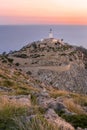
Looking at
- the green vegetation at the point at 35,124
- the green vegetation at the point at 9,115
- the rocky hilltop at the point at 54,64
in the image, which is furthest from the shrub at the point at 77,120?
the rocky hilltop at the point at 54,64

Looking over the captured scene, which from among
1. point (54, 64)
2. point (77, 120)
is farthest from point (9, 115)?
point (54, 64)

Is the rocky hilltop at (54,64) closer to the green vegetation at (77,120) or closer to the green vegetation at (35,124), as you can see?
the green vegetation at (77,120)

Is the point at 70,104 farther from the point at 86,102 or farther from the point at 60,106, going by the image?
the point at 86,102

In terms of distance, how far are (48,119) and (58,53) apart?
69554 mm

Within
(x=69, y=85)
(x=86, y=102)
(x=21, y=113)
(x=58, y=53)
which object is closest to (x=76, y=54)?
(x=58, y=53)

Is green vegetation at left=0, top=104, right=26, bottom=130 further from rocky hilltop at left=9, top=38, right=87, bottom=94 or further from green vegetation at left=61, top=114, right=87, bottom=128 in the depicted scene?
rocky hilltop at left=9, top=38, right=87, bottom=94

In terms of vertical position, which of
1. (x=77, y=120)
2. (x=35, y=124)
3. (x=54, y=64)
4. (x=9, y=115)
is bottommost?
(x=54, y=64)

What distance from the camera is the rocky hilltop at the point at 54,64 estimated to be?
6706cm

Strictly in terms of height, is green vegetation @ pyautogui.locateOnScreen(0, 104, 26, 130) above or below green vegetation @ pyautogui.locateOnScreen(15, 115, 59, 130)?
below

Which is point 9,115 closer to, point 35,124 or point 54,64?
point 35,124

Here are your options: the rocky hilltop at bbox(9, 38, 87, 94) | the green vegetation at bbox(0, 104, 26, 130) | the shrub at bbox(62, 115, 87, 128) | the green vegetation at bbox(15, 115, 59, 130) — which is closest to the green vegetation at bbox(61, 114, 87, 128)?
the shrub at bbox(62, 115, 87, 128)

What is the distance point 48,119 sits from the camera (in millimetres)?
8312

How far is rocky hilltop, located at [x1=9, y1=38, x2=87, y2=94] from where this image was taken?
67.1 m

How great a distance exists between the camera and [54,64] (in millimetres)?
72688
